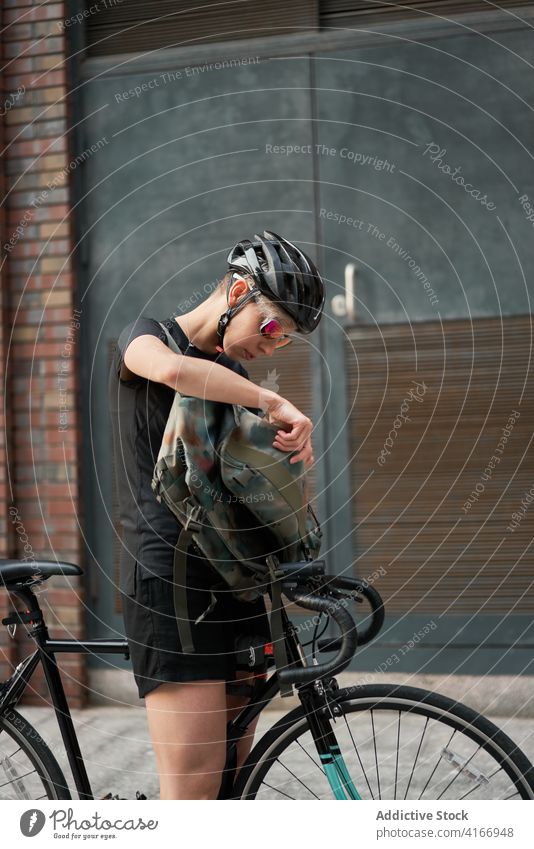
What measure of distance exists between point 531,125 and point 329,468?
1.43 metres

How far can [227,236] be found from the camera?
3.77 m

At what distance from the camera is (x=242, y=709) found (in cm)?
208

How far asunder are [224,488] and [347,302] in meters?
1.90

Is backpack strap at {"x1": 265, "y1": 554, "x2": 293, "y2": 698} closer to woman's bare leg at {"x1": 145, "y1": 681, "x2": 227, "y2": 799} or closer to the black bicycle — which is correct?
the black bicycle

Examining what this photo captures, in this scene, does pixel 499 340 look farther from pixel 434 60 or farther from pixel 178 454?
pixel 178 454

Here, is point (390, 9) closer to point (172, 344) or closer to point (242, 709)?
point (172, 344)

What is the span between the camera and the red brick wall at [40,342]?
3717 mm

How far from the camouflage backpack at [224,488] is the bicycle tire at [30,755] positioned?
0.59 metres

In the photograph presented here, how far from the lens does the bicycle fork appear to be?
200cm

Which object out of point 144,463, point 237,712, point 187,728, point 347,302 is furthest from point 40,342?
point 187,728
